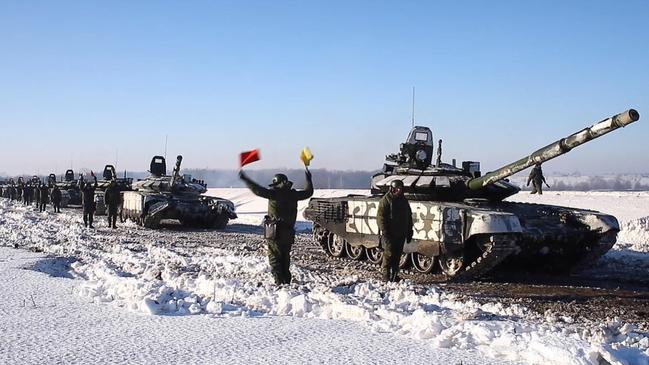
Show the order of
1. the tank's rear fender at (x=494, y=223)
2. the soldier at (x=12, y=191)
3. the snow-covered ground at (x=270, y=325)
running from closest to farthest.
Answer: the snow-covered ground at (x=270, y=325)
the tank's rear fender at (x=494, y=223)
the soldier at (x=12, y=191)

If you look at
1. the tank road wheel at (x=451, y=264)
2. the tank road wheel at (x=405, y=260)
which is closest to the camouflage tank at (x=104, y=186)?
the tank road wheel at (x=405, y=260)

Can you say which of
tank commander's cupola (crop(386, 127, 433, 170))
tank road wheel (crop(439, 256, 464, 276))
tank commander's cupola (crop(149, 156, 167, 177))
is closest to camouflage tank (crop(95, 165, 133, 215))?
tank commander's cupola (crop(149, 156, 167, 177))

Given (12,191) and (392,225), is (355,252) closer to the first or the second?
(392,225)

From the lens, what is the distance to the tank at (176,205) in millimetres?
22406

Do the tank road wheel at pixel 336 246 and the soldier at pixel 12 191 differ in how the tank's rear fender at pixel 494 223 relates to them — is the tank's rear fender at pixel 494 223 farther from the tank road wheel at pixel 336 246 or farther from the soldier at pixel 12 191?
the soldier at pixel 12 191

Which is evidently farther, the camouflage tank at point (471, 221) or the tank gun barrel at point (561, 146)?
the camouflage tank at point (471, 221)

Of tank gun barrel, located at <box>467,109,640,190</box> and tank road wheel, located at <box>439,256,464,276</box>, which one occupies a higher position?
tank gun barrel, located at <box>467,109,640,190</box>

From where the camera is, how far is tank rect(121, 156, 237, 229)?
2241 centimetres

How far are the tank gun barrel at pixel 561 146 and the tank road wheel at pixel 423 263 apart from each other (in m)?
1.61

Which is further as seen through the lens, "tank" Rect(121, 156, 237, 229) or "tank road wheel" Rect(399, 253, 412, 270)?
"tank" Rect(121, 156, 237, 229)

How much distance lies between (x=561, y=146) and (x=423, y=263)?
343cm

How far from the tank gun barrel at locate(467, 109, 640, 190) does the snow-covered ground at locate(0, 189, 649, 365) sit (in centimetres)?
326

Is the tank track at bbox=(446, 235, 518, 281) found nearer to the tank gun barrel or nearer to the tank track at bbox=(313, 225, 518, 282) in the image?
the tank track at bbox=(313, 225, 518, 282)

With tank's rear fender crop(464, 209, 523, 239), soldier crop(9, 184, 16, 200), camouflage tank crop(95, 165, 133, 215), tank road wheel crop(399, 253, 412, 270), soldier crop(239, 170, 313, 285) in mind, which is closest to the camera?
soldier crop(239, 170, 313, 285)
